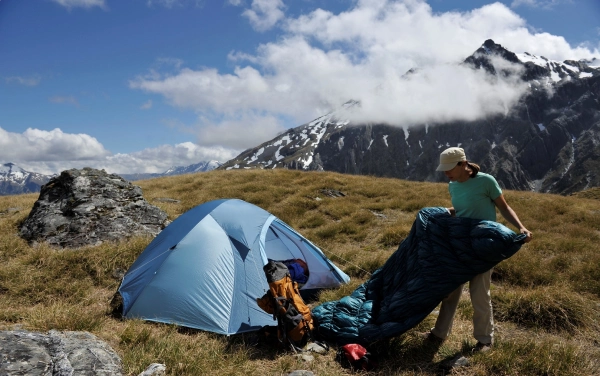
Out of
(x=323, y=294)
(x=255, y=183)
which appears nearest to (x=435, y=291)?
(x=323, y=294)

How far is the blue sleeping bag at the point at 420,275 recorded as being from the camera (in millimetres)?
4945

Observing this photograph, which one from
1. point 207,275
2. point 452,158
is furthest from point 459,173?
point 207,275

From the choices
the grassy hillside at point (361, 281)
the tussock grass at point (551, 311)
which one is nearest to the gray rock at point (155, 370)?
the grassy hillside at point (361, 281)

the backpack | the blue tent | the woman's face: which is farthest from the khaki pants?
the blue tent

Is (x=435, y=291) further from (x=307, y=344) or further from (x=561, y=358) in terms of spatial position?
(x=307, y=344)

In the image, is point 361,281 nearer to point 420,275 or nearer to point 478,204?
point 420,275

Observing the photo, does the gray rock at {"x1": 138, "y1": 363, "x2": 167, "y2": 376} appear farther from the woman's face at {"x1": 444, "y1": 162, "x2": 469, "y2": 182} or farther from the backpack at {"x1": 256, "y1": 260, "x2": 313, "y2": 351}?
the woman's face at {"x1": 444, "y1": 162, "x2": 469, "y2": 182}

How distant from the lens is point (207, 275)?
22.5 ft

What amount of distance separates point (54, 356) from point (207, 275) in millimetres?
3162

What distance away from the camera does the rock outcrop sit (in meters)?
10.2

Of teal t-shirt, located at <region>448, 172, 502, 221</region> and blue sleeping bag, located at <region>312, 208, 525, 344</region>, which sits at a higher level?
teal t-shirt, located at <region>448, 172, 502, 221</region>

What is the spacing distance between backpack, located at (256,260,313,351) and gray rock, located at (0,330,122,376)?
247 centimetres

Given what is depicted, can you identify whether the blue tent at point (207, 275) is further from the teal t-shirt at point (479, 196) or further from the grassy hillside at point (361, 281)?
the teal t-shirt at point (479, 196)

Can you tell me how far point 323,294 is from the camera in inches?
311
